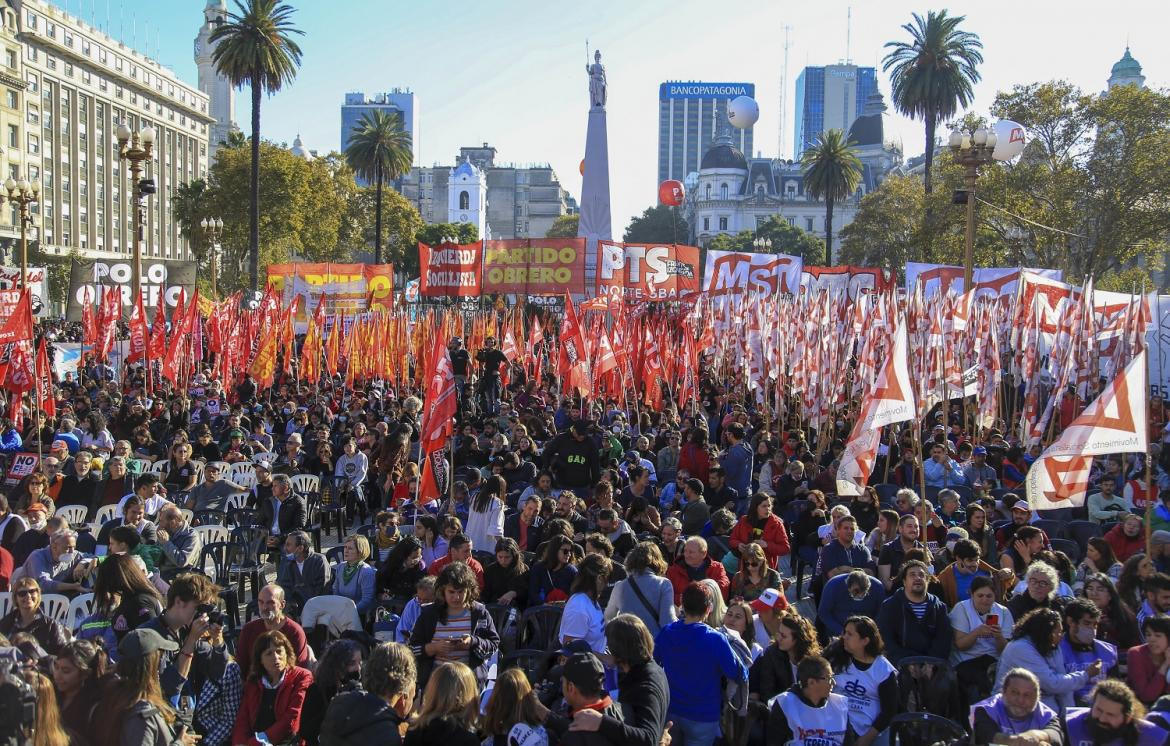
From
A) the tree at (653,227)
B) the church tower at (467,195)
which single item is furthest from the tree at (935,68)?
the church tower at (467,195)

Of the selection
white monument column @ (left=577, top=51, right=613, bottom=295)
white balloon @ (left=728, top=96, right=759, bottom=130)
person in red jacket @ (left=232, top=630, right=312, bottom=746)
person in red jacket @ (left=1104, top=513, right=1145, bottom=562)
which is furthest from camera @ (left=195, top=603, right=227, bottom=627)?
white balloon @ (left=728, top=96, right=759, bottom=130)

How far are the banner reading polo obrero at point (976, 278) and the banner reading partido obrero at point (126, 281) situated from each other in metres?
18.8

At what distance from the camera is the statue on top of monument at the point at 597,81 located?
1610 inches

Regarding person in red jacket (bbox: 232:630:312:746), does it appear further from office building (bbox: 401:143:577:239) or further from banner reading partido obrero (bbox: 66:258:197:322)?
office building (bbox: 401:143:577:239)

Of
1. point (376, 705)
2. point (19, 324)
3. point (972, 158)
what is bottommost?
→ point (376, 705)

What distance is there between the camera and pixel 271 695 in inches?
231

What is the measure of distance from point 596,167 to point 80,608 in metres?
35.1

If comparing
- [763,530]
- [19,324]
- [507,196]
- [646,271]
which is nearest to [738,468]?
[763,530]

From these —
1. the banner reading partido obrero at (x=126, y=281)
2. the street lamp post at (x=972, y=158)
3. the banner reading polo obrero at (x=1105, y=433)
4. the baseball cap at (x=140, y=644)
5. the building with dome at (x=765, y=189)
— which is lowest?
the baseball cap at (x=140, y=644)

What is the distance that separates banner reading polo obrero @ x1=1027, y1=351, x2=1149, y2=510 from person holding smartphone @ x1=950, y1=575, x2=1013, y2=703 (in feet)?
5.52

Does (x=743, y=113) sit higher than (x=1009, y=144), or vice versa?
(x=743, y=113)

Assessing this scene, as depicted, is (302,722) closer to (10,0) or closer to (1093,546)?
(1093,546)

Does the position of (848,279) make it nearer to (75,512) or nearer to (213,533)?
(213,533)

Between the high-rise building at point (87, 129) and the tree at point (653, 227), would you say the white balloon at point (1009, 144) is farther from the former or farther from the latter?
the tree at point (653, 227)
